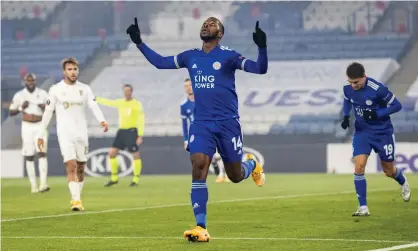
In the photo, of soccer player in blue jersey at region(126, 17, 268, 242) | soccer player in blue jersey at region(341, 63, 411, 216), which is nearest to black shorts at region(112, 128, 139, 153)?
soccer player in blue jersey at region(341, 63, 411, 216)

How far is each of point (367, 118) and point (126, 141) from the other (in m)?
11.7

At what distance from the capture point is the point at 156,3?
4062 centimetres

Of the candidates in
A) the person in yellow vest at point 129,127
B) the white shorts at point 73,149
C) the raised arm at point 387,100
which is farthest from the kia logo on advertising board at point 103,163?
the raised arm at point 387,100

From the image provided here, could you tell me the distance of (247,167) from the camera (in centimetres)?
1223

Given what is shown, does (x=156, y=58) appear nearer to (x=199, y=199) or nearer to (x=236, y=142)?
(x=236, y=142)

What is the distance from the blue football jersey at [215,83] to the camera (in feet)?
36.7

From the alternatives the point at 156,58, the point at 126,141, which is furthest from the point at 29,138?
the point at 156,58

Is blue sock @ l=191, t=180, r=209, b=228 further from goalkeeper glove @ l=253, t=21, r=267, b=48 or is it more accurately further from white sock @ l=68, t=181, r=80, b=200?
white sock @ l=68, t=181, r=80, b=200

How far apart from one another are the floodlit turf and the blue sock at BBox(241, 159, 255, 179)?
2.11ft

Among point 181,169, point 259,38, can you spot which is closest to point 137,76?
point 181,169

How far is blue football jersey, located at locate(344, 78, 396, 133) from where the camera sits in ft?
46.0

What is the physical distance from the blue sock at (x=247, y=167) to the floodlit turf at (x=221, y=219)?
644mm

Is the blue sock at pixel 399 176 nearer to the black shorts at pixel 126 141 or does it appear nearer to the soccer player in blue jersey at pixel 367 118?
the soccer player in blue jersey at pixel 367 118

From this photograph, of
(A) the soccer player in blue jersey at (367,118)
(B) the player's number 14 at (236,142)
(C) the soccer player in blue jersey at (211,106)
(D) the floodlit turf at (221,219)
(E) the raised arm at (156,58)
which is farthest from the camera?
(A) the soccer player in blue jersey at (367,118)
